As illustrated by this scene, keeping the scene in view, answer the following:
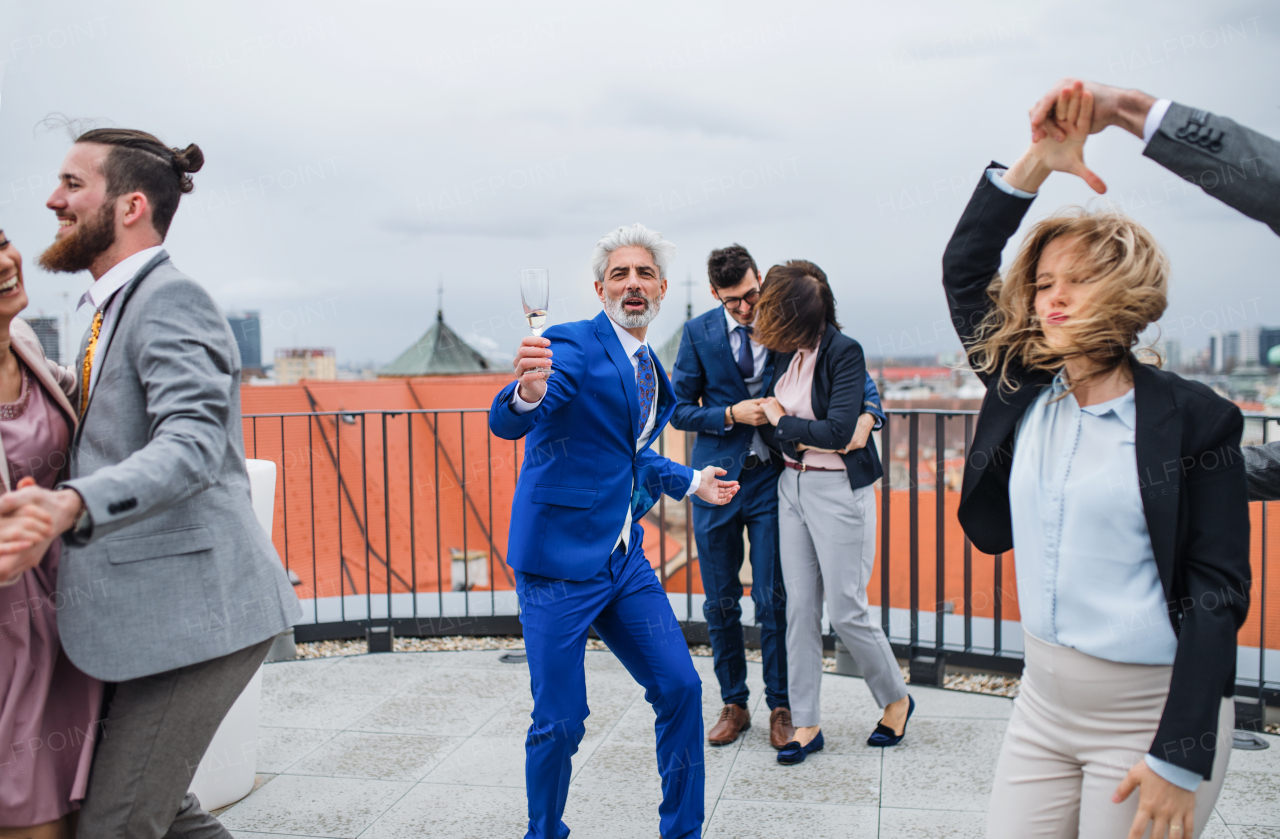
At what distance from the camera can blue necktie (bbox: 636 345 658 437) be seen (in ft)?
8.78

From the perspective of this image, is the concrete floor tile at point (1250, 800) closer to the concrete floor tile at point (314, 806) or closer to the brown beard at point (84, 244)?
the concrete floor tile at point (314, 806)

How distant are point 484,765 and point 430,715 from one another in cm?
66

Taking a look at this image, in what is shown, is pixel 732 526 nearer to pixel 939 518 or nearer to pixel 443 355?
pixel 939 518

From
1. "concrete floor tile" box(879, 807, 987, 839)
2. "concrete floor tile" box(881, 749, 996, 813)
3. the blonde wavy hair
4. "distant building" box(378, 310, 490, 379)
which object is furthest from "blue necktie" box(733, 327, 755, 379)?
"distant building" box(378, 310, 490, 379)

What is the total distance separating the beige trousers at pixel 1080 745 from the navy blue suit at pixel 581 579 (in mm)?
1174

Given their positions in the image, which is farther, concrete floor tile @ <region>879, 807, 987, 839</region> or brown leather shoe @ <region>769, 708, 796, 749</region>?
brown leather shoe @ <region>769, 708, 796, 749</region>

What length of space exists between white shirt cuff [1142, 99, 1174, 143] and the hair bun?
175cm

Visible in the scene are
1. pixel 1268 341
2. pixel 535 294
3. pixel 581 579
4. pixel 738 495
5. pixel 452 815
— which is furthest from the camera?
pixel 1268 341

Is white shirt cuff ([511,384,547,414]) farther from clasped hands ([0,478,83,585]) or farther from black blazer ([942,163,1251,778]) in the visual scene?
black blazer ([942,163,1251,778])

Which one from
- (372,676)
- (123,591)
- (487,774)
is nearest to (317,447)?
(372,676)

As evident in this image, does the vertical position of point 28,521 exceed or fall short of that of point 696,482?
it exceeds it

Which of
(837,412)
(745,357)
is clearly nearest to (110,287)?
(837,412)

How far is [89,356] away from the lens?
1710 mm

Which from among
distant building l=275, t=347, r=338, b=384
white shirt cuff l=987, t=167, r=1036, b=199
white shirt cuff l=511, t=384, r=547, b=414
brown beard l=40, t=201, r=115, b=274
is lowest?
distant building l=275, t=347, r=338, b=384
